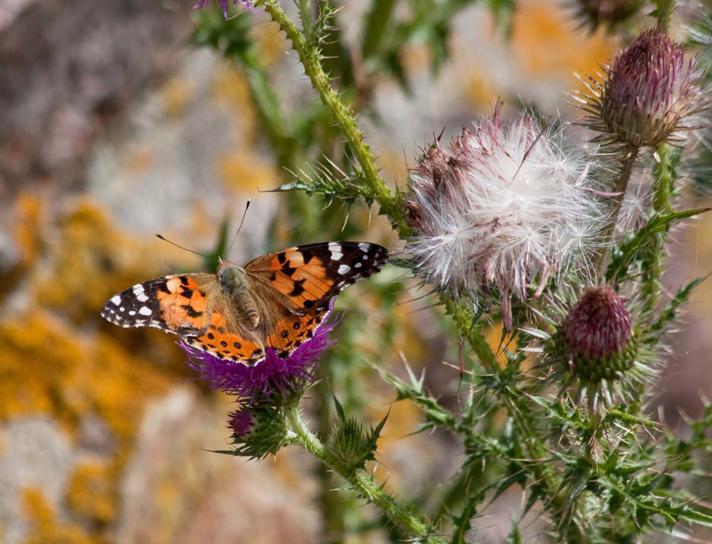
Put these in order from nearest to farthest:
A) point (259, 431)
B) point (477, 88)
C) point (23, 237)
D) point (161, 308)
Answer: point (259, 431) < point (161, 308) < point (23, 237) < point (477, 88)

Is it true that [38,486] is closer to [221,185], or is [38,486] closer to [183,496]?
[183,496]

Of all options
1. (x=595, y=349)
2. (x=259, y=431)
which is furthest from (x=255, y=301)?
(x=595, y=349)

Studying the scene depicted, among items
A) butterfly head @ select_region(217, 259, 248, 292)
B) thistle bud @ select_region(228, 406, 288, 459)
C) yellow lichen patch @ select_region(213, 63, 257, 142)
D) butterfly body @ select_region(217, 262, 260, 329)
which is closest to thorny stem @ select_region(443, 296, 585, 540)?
thistle bud @ select_region(228, 406, 288, 459)

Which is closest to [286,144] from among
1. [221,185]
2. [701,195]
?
[221,185]

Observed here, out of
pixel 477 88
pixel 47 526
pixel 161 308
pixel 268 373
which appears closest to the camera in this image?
pixel 268 373

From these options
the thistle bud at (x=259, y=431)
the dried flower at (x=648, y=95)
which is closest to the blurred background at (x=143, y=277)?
the thistle bud at (x=259, y=431)

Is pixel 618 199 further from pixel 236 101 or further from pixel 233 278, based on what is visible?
pixel 236 101
